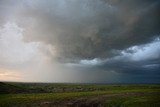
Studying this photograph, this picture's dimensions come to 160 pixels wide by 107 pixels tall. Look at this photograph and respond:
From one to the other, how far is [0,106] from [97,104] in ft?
101

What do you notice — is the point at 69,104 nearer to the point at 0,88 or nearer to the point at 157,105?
the point at 157,105

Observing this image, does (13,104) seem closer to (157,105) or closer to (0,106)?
(0,106)

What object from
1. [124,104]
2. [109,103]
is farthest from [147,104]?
[109,103]

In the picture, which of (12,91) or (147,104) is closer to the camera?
(147,104)

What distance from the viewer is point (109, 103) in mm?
65000

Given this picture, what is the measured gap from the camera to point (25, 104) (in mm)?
71562

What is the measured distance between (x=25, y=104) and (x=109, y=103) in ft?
92.8

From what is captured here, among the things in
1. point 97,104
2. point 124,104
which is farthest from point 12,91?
point 124,104

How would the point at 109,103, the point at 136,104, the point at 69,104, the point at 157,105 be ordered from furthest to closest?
the point at 69,104 < the point at 109,103 < the point at 136,104 < the point at 157,105

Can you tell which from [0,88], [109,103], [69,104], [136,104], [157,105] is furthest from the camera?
[0,88]

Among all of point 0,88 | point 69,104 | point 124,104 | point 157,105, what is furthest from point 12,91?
point 157,105

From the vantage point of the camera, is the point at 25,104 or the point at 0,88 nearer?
the point at 25,104

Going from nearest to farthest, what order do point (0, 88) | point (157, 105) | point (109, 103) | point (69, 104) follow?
point (157, 105) → point (109, 103) → point (69, 104) → point (0, 88)

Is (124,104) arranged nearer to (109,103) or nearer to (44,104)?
(109,103)
